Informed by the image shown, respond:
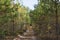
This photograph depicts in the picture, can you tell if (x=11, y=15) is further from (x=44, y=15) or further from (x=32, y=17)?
(x=44, y=15)

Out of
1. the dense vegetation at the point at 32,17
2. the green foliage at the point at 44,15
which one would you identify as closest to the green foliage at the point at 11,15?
the dense vegetation at the point at 32,17

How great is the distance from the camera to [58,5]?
4.82m

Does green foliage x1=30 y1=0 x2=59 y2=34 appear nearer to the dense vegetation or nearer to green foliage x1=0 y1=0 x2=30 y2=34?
the dense vegetation

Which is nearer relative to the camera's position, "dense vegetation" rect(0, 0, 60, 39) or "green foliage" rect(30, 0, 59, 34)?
"dense vegetation" rect(0, 0, 60, 39)

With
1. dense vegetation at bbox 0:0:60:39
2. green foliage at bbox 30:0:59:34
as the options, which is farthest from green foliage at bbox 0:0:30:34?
green foliage at bbox 30:0:59:34

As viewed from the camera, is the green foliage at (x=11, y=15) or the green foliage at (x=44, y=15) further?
the green foliage at (x=44, y=15)

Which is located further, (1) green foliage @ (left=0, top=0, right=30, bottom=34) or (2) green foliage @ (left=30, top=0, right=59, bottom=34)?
(2) green foliage @ (left=30, top=0, right=59, bottom=34)

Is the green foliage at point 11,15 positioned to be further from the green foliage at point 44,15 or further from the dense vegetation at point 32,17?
the green foliage at point 44,15

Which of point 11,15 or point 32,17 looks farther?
point 32,17

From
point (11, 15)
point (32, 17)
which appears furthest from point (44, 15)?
point (11, 15)

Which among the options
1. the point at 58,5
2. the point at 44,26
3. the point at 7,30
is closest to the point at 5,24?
the point at 7,30

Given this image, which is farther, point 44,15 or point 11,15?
point 44,15

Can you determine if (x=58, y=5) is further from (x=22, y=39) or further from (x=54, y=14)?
(x=22, y=39)

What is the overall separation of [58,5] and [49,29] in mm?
508
